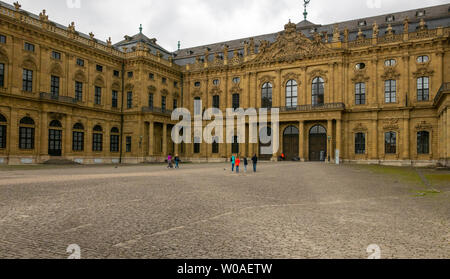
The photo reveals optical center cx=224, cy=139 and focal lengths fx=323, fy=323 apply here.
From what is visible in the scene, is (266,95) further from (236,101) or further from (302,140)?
(302,140)

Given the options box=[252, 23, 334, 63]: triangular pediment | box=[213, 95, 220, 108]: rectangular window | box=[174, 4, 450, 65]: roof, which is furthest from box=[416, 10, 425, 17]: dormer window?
box=[213, 95, 220, 108]: rectangular window

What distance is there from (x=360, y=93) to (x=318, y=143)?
8.70 metres

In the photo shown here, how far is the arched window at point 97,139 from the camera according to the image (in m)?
43.5

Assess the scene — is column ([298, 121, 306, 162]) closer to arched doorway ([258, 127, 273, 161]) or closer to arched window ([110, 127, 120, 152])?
arched doorway ([258, 127, 273, 161])

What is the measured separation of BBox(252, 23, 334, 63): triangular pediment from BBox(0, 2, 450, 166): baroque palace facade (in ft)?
0.47

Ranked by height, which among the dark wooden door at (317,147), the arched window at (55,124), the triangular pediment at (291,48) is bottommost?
the dark wooden door at (317,147)

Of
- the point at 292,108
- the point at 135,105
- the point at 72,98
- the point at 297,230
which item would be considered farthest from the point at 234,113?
the point at 297,230

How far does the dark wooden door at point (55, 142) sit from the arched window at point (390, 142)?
4088cm

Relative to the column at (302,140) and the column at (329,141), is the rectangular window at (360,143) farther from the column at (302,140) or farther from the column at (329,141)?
the column at (302,140)

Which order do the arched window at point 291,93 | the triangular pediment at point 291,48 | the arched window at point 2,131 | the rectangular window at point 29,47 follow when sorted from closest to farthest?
the arched window at point 2,131
the rectangular window at point 29,47
the triangular pediment at point 291,48
the arched window at point 291,93

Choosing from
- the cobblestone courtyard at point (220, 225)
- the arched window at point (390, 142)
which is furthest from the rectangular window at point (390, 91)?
the cobblestone courtyard at point (220, 225)

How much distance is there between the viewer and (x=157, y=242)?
566cm

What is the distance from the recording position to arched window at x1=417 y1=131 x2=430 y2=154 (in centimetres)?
3950
